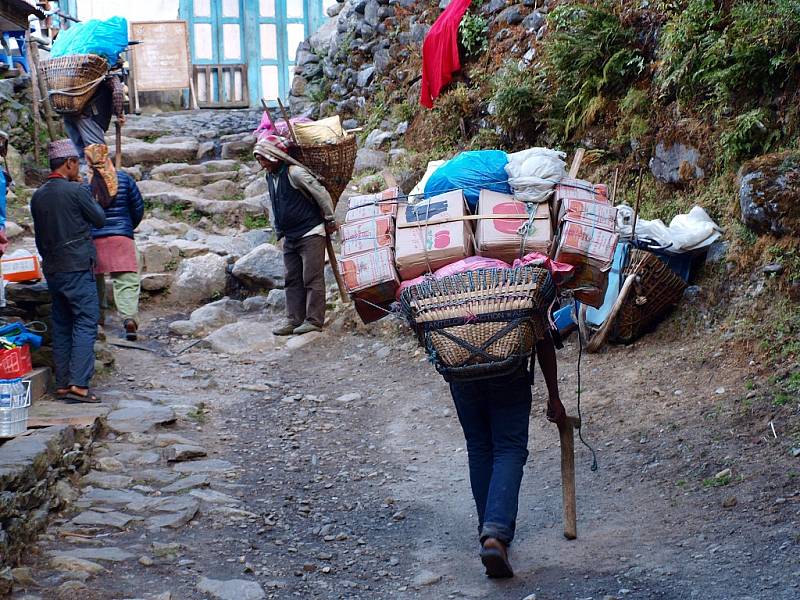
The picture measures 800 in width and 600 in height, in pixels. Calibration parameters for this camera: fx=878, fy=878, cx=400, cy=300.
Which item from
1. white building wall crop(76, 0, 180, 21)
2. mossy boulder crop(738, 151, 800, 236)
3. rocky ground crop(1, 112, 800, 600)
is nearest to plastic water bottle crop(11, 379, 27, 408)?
rocky ground crop(1, 112, 800, 600)

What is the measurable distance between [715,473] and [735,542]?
32.0 inches

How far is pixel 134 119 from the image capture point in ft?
59.0

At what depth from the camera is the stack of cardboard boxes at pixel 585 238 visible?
4035mm

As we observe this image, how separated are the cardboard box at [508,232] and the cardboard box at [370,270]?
43 cm

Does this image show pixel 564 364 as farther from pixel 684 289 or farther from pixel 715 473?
pixel 715 473

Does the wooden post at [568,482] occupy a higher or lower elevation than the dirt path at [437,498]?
higher

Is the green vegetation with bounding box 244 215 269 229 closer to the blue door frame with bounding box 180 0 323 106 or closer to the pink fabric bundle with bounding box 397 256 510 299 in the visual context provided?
the blue door frame with bounding box 180 0 323 106

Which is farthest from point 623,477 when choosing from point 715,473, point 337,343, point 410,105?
point 410,105

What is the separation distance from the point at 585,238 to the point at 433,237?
700 mm

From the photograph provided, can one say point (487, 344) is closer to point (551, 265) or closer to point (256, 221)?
point (551, 265)

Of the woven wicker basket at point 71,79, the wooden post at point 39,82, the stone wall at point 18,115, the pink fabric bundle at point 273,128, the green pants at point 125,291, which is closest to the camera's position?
the green pants at point 125,291

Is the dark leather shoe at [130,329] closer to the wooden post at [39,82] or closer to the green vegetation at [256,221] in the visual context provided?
the green vegetation at [256,221]

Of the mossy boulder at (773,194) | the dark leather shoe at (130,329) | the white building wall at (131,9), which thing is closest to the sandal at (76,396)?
the dark leather shoe at (130,329)

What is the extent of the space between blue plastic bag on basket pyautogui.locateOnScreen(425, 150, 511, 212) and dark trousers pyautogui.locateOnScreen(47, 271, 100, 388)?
11.0ft
